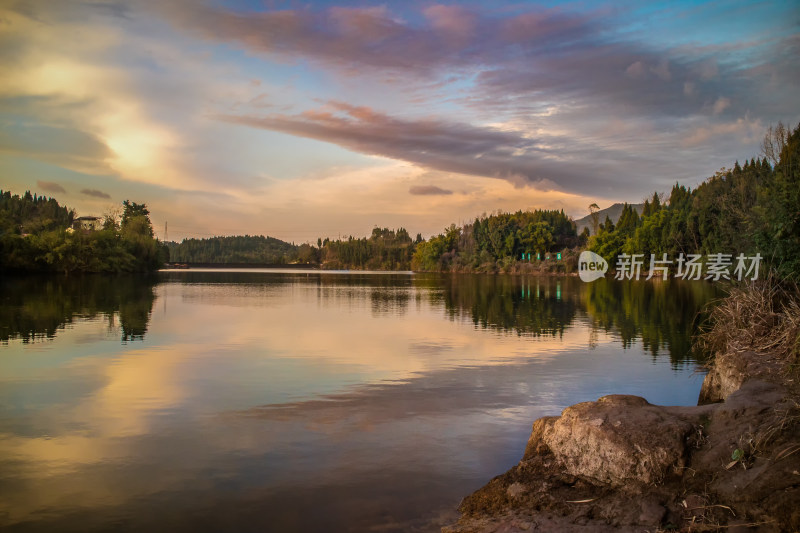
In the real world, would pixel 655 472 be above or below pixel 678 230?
below

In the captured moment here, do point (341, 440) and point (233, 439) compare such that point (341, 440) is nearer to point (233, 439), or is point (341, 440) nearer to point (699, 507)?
point (233, 439)

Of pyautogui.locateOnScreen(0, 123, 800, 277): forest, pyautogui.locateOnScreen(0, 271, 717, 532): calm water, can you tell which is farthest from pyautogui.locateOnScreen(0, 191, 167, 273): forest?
pyautogui.locateOnScreen(0, 271, 717, 532): calm water

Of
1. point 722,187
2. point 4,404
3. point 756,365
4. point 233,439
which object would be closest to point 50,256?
point 4,404

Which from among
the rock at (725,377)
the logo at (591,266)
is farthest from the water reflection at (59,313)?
the logo at (591,266)

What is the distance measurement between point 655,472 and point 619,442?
442 millimetres

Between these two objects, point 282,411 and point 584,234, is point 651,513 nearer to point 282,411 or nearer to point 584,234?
point 282,411

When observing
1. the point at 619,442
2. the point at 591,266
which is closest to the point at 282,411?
the point at 619,442

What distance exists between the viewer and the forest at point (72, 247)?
6919 cm

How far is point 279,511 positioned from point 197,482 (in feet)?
4.90

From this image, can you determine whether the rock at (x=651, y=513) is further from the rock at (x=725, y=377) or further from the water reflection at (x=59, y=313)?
the water reflection at (x=59, y=313)

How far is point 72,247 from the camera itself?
75.6m

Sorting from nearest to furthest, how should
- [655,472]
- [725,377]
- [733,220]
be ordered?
[655,472] < [725,377] < [733,220]

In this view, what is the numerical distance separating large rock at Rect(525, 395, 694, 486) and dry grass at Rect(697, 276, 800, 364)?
426 cm

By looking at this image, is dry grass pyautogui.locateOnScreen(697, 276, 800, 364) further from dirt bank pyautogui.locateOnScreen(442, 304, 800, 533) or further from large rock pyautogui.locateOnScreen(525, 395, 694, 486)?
large rock pyautogui.locateOnScreen(525, 395, 694, 486)
